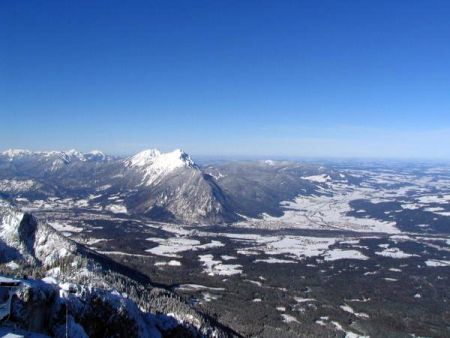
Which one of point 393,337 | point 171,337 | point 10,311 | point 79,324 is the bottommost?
point 393,337

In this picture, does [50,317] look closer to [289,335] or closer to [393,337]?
[289,335]

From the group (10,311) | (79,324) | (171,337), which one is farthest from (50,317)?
(171,337)

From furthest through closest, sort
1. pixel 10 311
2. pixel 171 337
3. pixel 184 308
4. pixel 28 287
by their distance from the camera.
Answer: pixel 184 308
pixel 171 337
pixel 28 287
pixel 10 311

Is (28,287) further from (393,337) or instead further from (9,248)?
(393,337)

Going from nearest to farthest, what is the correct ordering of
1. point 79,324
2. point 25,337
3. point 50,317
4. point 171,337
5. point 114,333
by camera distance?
point 25,337
point 50,317
point 79,324
point 114,333
point 171,337

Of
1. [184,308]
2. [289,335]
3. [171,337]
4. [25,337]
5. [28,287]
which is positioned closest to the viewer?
[25,337]

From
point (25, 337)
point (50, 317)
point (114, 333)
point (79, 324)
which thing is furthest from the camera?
point (114, 333)

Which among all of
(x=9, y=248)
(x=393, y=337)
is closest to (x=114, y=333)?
(x=9, y=248)

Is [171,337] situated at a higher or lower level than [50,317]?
lower

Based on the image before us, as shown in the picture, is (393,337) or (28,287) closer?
(28,287)

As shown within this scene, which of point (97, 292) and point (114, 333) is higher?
point (97, 292)
